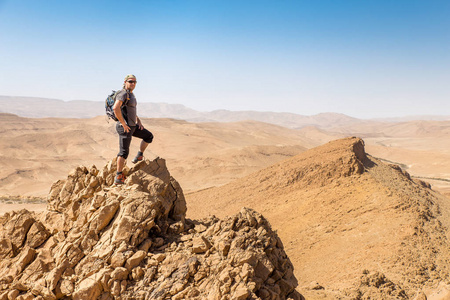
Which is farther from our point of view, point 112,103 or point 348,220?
point 348,220

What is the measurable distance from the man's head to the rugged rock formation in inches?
62.7

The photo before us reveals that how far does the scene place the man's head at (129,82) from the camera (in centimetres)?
584

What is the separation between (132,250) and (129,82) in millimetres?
2875

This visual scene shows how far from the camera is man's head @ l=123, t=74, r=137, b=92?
5840 mm

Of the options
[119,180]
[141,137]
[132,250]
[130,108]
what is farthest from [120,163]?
[132,250]

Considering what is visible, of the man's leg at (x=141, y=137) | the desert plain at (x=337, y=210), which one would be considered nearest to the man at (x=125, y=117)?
the man's leg at (x=141, y=137)

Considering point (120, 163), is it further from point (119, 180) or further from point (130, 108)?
point (130, 108)

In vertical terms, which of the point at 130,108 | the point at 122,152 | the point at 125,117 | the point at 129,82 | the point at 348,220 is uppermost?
the point at 129,82

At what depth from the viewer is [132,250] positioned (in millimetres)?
5043

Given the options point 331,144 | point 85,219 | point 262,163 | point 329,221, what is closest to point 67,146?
point 262,163

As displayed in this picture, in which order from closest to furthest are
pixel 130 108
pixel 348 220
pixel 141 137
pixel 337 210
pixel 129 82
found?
pixel 129 82 → pixel 130 108 → pixel 141 137 → pixel 348 220 → pixel 337 210

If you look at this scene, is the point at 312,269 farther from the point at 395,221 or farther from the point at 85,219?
the point at 85,219

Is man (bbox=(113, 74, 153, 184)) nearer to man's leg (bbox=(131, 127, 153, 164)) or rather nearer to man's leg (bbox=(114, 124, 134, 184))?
man's leg (bbox=(114, 124, 134, 184))

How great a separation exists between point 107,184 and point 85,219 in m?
0.88
